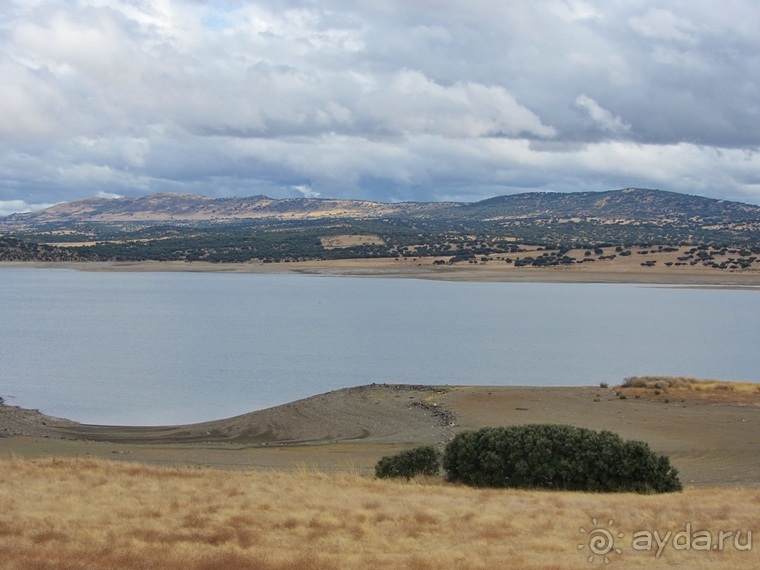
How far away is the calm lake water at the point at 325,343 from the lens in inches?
1368

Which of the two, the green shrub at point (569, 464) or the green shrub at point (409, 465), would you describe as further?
the green shrub at point (409, 465)

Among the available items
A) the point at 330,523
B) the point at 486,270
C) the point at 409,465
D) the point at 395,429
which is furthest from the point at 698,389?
the point at 486,270

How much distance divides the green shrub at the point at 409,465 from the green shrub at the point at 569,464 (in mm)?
1015

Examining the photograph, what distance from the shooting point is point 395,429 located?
2447 centimetres

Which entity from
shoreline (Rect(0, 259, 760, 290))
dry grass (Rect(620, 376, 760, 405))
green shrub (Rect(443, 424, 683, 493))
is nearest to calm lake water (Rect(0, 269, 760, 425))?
dry grass (Rect(620, 376, 760, 405))

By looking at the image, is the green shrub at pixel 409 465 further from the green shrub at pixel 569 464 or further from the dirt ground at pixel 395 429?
the dirt ground at pixel 395 429

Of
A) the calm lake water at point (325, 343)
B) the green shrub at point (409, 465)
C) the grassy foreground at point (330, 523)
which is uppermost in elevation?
the grassy foreground at point (330, 523)

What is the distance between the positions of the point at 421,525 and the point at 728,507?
15.0 feet

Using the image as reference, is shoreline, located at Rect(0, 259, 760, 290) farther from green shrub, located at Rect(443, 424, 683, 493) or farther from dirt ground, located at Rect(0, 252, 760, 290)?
green shrub, located at Rect(443, 424, 683, 493)

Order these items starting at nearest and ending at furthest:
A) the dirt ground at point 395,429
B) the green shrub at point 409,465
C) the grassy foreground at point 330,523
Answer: the grassy foreground at point 330,523
the green shrub at point 409,465
the dirt ground at point 395,429

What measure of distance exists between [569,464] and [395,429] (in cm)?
946

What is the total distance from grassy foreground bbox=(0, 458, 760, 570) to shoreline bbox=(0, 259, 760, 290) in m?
85.0

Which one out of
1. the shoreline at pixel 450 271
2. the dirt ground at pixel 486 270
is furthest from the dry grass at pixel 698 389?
the dirt ground at pixel 486 270

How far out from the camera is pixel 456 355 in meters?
44.8
